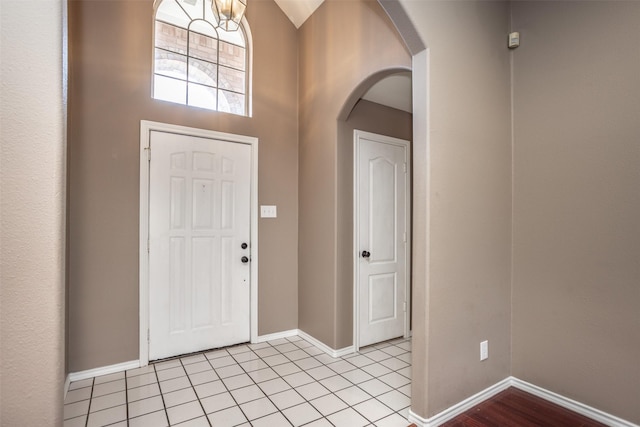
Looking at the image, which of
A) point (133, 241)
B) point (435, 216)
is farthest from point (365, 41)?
point (133, 241)

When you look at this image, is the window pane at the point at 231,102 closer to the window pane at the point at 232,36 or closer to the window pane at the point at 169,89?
the window pane at the point at 169,89

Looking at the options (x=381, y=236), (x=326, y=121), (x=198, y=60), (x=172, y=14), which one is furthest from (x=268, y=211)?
(x=172, y=14)

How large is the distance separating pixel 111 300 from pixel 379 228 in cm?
248

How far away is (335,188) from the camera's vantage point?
9.60 feet

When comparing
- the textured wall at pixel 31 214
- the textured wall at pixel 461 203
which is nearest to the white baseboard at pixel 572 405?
the textured wall at pixel 461 203

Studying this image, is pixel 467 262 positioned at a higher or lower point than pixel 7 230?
lower

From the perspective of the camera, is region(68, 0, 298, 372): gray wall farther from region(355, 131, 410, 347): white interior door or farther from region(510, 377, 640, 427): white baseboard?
region(510, 377, 640, 427): white baseboard

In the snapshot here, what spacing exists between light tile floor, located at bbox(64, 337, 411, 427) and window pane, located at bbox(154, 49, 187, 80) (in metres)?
2.63

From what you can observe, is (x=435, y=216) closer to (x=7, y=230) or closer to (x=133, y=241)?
(x=7, y=230)

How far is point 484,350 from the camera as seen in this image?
217 centimetres

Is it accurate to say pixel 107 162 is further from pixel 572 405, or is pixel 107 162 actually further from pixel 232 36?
pixel 572 405

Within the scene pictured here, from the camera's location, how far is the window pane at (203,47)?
305 centimetres

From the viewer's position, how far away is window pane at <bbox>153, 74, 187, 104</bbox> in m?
2.86

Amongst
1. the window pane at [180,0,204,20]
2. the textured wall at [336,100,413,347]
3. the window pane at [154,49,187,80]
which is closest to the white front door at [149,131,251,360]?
the window pane at [154,49,187,80]
